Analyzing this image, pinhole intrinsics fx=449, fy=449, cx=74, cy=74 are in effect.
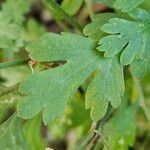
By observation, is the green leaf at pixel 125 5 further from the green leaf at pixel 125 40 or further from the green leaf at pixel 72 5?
the green leaf at pixel 72 5

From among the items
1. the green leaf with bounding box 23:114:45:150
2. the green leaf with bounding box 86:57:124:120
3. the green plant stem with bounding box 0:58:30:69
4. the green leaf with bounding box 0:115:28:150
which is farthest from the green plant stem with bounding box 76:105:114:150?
the green leaf with bounding box 23:114:45:150

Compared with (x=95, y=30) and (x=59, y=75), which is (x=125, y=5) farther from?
(x=59, y=75)

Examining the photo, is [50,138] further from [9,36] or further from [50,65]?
[50,65]

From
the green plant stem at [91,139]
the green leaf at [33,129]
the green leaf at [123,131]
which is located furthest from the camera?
the green leaf at [33,129]

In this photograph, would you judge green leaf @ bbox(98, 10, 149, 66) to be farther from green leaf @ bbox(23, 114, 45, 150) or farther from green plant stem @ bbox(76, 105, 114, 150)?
green leaf @ bbox(23, 114, 45, 150)

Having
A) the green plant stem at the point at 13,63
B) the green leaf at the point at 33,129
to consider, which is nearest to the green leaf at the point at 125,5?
the green plant stem at the point at 13,63

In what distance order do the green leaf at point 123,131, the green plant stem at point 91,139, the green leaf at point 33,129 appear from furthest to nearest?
the green leaf at point 33,129, the green leaf at point 123,131, the green plant stem at point 91,139

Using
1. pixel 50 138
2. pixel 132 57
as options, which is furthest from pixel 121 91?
pixel 50 138
